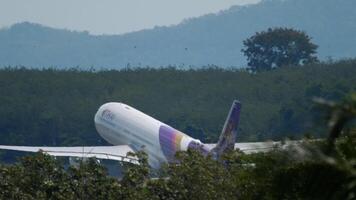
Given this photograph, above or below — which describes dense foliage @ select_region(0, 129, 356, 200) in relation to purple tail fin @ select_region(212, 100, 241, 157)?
above

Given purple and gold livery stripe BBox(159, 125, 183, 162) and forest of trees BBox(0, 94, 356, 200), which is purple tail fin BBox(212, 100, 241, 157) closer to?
purple and gold livery stripe BBox(159, 125, 183, 162)

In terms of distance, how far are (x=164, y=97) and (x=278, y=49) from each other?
25340mm

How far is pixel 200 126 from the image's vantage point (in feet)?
452

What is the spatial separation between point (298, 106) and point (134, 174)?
8590cm

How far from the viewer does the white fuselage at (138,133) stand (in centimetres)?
8894

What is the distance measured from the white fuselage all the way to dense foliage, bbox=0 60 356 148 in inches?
1183

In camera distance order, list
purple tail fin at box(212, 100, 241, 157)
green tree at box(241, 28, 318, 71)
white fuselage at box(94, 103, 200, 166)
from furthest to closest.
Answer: green tree at box(241, 28, 318, 71) < white fuselage at box(94, 103, 200, 166) < purple tail fin at box(212, 100, 241, 157)

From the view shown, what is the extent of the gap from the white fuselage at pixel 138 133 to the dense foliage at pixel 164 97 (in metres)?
30.0

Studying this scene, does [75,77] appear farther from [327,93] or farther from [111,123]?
[111,123]

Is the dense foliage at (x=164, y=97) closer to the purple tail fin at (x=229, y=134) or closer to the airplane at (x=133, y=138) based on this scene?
the airplane at (x=133, y=138)

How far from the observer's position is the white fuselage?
292 feet

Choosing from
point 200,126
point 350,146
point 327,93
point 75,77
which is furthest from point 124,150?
point 350,146

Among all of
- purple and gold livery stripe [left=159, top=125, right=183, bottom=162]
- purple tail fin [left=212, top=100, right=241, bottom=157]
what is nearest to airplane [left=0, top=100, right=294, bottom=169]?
→ purple and gold livery stripe [left=159, top=125, right=183, bottom=162]

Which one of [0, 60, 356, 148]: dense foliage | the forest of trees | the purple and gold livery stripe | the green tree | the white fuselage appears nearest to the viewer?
the forest of trees
